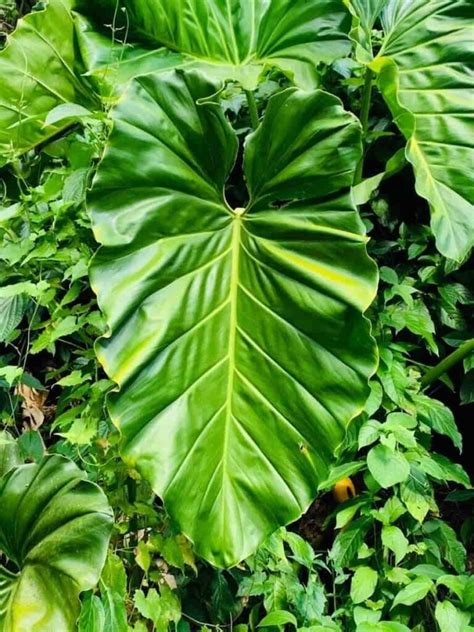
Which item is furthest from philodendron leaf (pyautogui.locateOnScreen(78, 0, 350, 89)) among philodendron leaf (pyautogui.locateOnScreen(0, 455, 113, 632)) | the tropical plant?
philodendron leaf (pyautogui.locateOnScreen(0, 455, 113, 632))

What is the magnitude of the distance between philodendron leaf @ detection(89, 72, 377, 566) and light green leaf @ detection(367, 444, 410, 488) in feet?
0.62

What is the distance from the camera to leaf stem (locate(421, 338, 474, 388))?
4.60 ft

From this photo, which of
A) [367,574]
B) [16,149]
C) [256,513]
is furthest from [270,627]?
[16,149]

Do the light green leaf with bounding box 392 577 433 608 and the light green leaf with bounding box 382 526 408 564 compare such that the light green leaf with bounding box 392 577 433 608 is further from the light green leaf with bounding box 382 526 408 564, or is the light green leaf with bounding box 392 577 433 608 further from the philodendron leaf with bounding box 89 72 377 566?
the philodendron leaf with bounding box 89 72 377 566

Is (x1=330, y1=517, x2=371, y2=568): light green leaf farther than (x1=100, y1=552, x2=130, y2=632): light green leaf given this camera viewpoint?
Yes

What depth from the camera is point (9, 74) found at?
4.82ft

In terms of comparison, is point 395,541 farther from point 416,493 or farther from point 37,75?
point 37,75

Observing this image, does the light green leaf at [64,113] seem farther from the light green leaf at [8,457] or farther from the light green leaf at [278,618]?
the light green leaf at [278,618]

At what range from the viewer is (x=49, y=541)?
103cm

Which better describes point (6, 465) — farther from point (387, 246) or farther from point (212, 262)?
point (387, 246)

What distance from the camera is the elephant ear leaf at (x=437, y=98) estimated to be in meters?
1.11

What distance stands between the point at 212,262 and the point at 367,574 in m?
0.63

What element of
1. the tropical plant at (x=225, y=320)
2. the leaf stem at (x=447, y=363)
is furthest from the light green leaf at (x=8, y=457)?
the leaf stem at (x=447, y=363)

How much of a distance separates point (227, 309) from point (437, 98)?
57 cm
